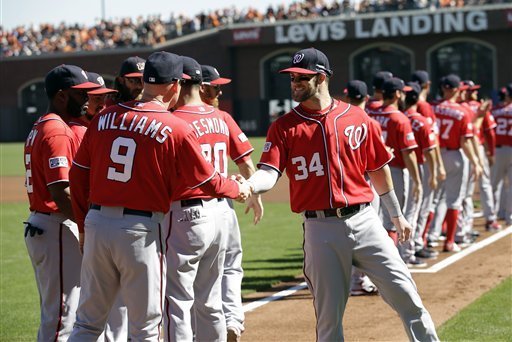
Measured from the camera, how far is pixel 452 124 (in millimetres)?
13453

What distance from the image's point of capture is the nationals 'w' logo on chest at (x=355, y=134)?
21.8 feet

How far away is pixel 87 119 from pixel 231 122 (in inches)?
49.9

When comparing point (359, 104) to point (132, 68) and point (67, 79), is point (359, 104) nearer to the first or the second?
point (132, 68)

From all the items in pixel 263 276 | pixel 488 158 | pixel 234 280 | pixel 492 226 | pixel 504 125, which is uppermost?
pixel 234 280

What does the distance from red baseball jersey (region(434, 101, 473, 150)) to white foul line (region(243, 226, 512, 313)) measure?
1.54 m

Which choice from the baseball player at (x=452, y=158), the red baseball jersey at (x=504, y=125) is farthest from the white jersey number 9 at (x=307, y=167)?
the red baseball jersey at (x=504, y=125)

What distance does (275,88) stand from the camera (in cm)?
5125

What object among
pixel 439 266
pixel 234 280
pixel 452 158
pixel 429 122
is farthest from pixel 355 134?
pixel 452 158

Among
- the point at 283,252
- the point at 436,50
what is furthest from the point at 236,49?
the point at 283,252

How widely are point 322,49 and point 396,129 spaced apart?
39085mm

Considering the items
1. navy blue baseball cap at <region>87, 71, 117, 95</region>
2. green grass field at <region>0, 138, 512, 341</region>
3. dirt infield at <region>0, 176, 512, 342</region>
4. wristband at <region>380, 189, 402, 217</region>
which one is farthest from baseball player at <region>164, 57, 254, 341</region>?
green grass field at <region>0, 138, 512, 341</region>

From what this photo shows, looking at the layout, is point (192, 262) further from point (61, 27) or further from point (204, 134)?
point (61, 27)

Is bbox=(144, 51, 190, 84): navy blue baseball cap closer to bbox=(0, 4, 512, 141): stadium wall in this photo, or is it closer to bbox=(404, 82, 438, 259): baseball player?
bbox=(404, 82, 438, 259): baseball player

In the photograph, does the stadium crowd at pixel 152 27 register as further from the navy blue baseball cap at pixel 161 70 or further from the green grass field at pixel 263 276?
the navy blue baseball cap at pixel 161 70
